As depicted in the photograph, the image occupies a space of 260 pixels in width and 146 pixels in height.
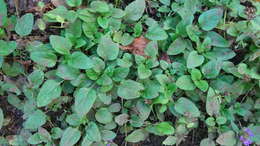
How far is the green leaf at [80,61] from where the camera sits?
6.63 ft

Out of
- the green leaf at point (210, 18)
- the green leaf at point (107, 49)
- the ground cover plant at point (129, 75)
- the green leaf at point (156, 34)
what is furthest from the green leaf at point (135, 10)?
the green leaf at point (210, 18)

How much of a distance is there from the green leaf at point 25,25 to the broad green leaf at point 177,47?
81cm

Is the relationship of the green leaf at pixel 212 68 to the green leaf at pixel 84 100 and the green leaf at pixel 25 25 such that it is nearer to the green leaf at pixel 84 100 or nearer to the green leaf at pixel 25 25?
the green leaf at pixel 84 100

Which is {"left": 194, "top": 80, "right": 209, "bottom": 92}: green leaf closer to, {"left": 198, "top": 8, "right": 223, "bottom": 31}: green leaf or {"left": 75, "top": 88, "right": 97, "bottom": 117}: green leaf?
{"left": 198, "top": 8, "right": 223, "bottom": 31}: green leaf

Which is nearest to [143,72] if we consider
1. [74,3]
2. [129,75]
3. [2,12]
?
[129,75]

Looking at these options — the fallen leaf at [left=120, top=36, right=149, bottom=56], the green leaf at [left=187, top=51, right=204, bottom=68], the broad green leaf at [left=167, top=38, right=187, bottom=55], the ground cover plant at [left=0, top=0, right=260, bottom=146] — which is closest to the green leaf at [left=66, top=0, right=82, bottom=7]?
the ground cover plant at [left=0, top=0, right=260, bottom=146]

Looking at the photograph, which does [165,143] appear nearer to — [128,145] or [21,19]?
[128,145]

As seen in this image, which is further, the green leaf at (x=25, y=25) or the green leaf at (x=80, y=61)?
the green leaf at (x=25, y=25)

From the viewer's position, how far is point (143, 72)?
2.08 m

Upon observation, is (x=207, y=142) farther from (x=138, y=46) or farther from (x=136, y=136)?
(x=138, y=46)

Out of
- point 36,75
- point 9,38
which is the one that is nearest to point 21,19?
point 9,38

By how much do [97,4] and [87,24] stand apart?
0.13 metres

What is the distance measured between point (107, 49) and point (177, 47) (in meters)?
0.41

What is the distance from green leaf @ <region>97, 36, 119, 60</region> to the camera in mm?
2070
